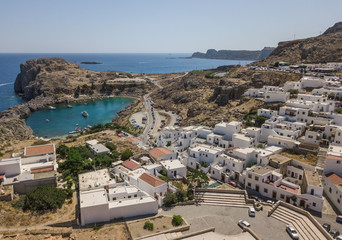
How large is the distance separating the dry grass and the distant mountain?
7645 cm

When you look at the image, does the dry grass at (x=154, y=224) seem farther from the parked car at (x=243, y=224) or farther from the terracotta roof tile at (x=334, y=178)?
the terracotta roof tile at (x=334, y=178)

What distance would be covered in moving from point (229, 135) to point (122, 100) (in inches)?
3095

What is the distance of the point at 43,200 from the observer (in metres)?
25.5

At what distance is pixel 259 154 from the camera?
113ft

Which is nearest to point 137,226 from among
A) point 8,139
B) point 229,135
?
point 229,135

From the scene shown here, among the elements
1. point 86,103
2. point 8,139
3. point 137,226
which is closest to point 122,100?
point 86,103

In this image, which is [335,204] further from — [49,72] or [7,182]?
[49,72]

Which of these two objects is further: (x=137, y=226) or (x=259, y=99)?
(x=259, y=99)

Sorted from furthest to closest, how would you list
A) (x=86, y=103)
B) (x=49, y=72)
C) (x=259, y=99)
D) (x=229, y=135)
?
(x=49, y=72) < (x=86, y=103) < (x=259, y=99) < (x=229, y=135)

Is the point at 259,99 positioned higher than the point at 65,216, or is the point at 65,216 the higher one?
the point at 259,99

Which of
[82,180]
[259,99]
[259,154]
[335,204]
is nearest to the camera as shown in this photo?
[335,204]

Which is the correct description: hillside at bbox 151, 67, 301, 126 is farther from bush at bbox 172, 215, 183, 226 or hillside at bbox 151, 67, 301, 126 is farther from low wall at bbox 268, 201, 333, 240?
bush at bbox 172, 215, 183, 226

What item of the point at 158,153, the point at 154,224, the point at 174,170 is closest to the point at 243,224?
the point at 154,224

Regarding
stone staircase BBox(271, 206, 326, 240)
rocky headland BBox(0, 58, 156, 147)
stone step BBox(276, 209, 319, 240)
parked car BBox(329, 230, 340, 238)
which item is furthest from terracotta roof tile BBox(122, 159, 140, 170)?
rocky headland BBox(0, 58, 156, 147)
